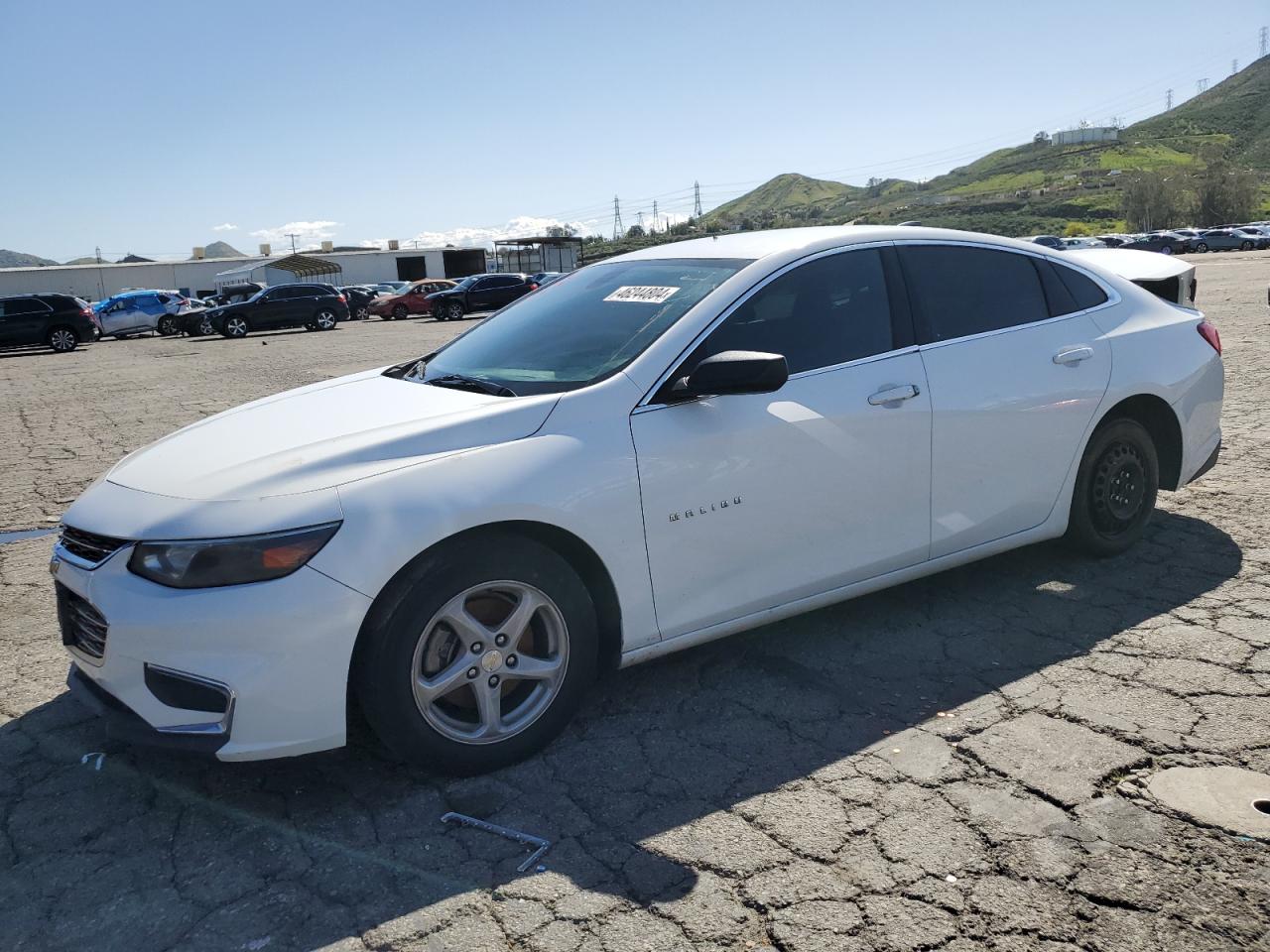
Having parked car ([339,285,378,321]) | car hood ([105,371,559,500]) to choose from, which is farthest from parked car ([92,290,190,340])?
car hood ([105,371,559,500])

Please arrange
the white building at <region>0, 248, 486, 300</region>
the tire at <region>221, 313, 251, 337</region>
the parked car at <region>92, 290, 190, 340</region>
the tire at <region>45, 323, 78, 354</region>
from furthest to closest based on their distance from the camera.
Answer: the white building at <region>0, 248, 486, 300</region>
the parked car at <region>92, 290, 190, 340</region>
the tire at <region>221, 313, 251, 337</region>
the tire at <region>45, 323, 78, 354</region>

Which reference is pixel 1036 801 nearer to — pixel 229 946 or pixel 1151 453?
pixel 229 946

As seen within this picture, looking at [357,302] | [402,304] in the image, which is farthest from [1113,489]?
[357,302]

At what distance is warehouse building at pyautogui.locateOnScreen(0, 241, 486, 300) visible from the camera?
65.3 m

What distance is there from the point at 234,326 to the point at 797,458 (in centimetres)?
3077

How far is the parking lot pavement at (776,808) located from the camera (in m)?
2.42

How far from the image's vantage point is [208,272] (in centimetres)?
7512

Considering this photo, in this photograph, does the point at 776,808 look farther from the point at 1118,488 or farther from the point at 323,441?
the point at 1118,488

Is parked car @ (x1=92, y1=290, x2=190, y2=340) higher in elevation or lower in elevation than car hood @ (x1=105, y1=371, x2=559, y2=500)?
higher

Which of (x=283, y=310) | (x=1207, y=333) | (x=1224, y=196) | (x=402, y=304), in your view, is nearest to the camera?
(x=1207, y=333)

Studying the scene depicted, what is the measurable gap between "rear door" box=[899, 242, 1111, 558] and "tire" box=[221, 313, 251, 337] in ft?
99.2

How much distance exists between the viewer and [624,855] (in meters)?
2.69

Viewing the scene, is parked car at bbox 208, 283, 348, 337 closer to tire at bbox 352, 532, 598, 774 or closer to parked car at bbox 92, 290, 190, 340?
parked car at bbox 92, 290, 190, 340

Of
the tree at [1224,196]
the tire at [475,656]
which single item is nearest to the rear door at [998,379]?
the tire at [475,656]
